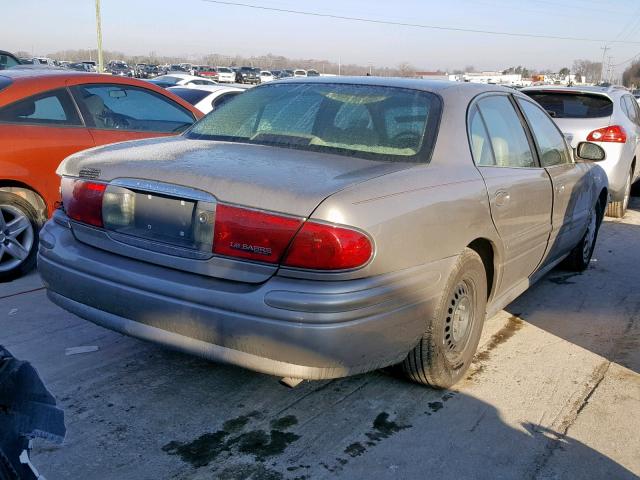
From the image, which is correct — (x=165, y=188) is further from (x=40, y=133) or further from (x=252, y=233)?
(x=40, y=133)

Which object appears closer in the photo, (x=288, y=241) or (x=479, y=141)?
(x=288, y=241)

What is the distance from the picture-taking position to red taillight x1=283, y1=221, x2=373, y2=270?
2756mm

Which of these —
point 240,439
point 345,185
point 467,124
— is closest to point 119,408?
point 240,439

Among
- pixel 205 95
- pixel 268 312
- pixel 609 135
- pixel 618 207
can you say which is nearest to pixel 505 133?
pixel 268 312

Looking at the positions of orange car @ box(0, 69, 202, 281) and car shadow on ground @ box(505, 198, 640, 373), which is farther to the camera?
orange car @ box(0, 69, 202, 281)

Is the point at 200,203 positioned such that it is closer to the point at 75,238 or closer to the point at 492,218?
the point at 75,238

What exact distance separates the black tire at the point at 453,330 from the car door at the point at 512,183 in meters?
0.34

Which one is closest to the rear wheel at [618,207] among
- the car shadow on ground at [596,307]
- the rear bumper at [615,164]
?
the rear bumper at [615,164]

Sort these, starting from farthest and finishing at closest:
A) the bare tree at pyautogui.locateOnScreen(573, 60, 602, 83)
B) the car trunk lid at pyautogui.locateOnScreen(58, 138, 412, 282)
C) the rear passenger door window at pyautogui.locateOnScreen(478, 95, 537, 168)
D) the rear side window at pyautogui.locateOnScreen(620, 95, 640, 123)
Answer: the bare tree at pyautogui.locateOnScreen(573, 60, 602, 83)
the rear side window at pyautogui.locateOnScreen(620, 95, 640, 123)
the rear passenger door window at pyautogui.locateOnScreen(478, 95, 537, 168)
the car trunk lid at pyautogui.locateOnScreen(58, 138, 412, 282)

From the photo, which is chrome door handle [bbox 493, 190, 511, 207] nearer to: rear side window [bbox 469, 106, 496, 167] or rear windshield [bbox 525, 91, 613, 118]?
rear side window [bbox 469, 106, 496, 167]

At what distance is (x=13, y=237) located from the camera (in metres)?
5.18

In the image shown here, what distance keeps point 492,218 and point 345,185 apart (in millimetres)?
1186

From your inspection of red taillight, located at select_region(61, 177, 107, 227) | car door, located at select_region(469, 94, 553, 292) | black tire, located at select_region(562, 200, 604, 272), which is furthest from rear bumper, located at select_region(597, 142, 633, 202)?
red taillight, located at select_region(61, 177, 107, 227)

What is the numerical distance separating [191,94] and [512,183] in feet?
24.8
